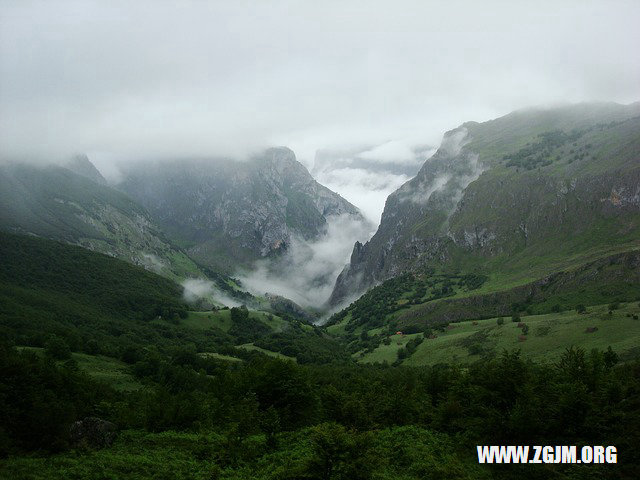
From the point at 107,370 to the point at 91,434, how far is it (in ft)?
239

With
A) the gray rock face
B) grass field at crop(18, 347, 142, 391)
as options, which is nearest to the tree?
grass field at crop(18, 347, 142, 391)

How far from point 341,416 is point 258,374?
49.8 feet

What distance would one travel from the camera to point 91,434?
136 ft

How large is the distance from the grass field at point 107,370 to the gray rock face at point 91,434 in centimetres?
5248

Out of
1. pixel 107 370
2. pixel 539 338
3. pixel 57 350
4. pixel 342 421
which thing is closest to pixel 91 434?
pixel 342 421

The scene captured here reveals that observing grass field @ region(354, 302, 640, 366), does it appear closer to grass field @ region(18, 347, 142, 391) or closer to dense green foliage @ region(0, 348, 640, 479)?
dense green foliage @ region(0, 348, 640, 479)

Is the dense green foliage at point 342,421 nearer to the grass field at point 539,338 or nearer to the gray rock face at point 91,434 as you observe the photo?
the gray rock face at point 91,434

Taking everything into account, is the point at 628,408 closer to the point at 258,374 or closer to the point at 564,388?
the point at 564,388

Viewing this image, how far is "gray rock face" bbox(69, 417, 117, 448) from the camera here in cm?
3981

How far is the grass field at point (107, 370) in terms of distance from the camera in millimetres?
94688

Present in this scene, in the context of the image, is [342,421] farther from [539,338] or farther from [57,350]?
[539,338]

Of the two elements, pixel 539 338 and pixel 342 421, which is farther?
pixel 539 338

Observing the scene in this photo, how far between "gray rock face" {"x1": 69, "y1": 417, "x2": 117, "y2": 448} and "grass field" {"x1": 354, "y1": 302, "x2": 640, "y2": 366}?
269 feet

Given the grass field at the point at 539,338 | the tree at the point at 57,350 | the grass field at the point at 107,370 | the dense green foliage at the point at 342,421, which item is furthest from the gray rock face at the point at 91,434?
the grass field at the point at 539,338
